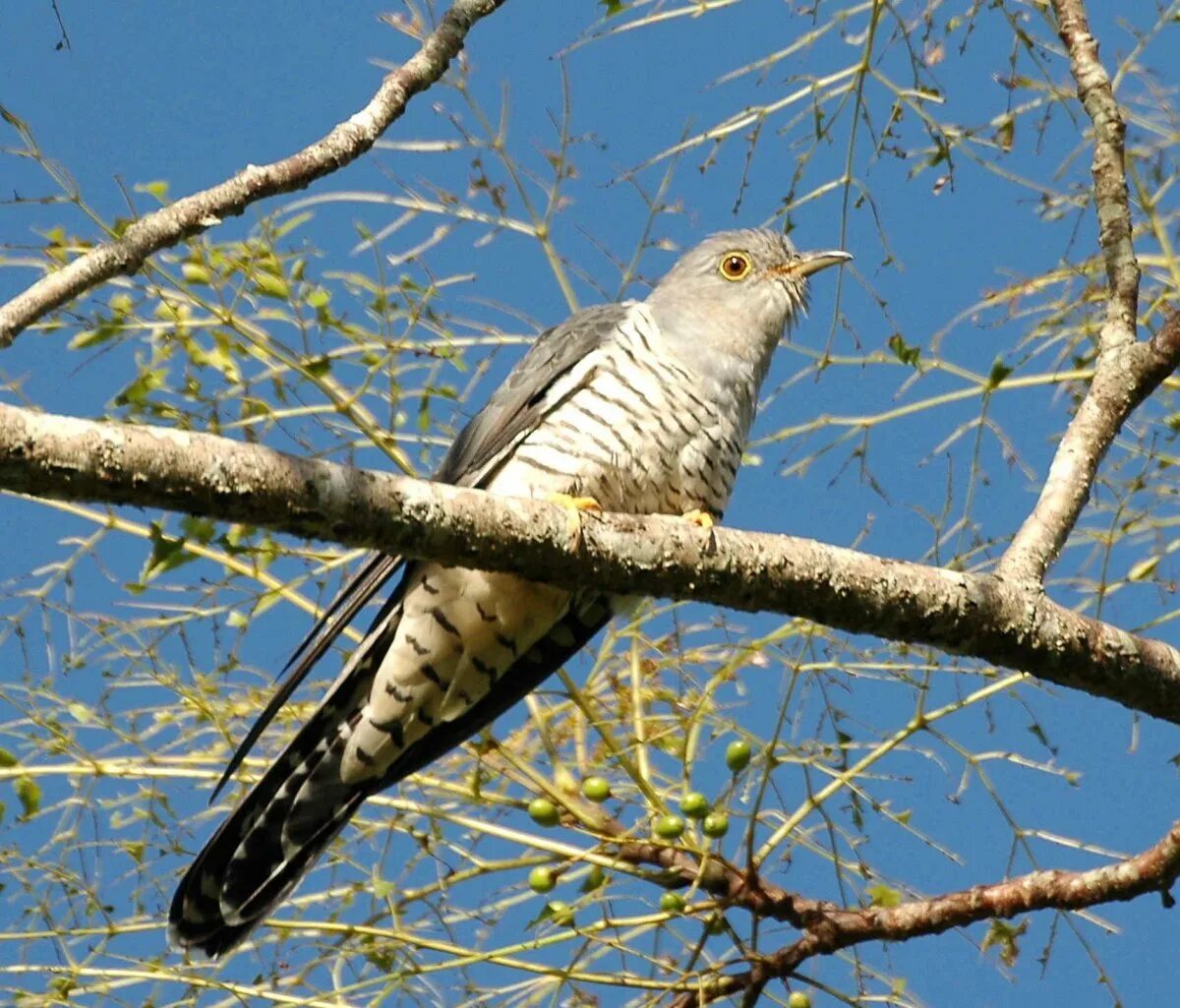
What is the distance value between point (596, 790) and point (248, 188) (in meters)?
1.16

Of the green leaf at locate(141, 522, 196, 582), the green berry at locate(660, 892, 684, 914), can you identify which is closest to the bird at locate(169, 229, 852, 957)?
the green leaf at locate(141, 522, 196, 582)

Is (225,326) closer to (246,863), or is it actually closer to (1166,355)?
(246,863)

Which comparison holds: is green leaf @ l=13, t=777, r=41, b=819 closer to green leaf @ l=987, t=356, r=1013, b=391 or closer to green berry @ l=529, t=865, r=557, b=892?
green berry @ l=529, t=865, r=557, b=892

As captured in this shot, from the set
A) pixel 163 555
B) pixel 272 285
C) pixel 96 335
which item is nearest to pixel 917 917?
pixel 163 555

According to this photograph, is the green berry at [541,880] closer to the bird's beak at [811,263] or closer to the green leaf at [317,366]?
the green leaf at [317,366]

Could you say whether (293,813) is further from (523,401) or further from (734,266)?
(734,266)

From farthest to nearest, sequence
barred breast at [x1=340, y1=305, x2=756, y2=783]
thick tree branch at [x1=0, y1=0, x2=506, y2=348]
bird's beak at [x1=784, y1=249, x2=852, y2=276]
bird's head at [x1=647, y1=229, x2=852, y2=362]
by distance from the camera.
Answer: bird's beak at [x1=784, y1=249, x2=852, y2=276], bird's head at [x1=647, y1=229, x2=852, y2=362], barred breast at [x1=340, y1=305, x2=756, y2=783], thick tree branch at [x1=0, y1=0, x2=506, y2=348]

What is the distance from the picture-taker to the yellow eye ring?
4.19m

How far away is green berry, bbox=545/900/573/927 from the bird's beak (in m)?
1.99

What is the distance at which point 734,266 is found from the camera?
4.21m

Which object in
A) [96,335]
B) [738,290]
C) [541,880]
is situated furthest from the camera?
[738,290]

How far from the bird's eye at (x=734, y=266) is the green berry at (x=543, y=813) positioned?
177 centimetres

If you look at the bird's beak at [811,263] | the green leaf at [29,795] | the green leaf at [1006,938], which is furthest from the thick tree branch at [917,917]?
the bird's beak at [811,263]

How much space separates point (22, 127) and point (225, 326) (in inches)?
22.0
